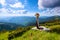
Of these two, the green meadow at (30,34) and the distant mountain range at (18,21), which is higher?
the distant mountain range at (18,21)

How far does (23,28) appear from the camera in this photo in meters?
3.55

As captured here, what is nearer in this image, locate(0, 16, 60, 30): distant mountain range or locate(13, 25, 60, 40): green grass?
locate(13, 25, 60, 40): green grass

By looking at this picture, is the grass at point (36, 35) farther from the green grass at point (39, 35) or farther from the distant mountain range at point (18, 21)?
the distant mountain range at point (18, 21)

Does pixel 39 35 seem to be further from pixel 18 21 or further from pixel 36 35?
pixel 18 21

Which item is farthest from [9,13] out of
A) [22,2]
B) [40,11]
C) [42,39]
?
[42,39]

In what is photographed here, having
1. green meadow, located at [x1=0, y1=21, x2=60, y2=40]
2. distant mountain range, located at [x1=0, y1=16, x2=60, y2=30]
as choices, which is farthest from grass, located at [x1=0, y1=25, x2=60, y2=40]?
distant mountain range, located at [x1=0, y1=16, x2=60, y2=30]

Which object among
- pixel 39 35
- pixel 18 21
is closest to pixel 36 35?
pixel 39 35

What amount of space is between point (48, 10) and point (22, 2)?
68cm

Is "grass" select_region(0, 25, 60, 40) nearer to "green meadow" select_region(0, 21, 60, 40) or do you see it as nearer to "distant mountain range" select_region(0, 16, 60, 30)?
"green meadow" select_region(0, 21, 60, 40)

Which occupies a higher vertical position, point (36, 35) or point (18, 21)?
point (18, 21)

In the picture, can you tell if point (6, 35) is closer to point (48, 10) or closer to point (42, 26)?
point (42, 26)

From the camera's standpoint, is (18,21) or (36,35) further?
(18,21)

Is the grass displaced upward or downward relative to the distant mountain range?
downward

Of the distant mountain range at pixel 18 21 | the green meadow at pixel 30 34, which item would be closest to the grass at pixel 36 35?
the green meadow at pixel 30 34
